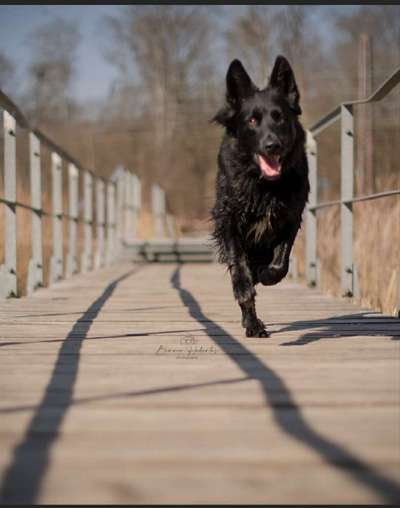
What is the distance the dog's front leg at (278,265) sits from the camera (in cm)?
328

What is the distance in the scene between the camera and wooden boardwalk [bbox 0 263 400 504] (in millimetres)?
1220

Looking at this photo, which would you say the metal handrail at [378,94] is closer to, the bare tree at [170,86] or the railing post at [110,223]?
the railing post at [110,223]

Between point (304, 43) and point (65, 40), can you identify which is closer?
point (304, 43)

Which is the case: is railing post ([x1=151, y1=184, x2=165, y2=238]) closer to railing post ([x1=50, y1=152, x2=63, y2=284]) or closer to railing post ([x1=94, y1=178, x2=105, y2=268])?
railing post ([x1=94, y1=178, x2=105, y2=268])

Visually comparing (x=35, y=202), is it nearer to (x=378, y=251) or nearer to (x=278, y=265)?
(x=378, y=251)

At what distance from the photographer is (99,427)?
5.17 ft

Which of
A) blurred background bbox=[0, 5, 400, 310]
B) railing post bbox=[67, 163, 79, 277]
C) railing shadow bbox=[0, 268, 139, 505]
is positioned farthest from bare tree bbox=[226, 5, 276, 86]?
railing shadow bbox=[0, 268, 139, 505]

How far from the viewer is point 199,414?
168cm

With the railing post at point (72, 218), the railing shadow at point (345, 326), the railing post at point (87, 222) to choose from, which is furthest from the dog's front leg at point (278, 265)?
the railing post at point (87, 222)

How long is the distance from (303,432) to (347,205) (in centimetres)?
339

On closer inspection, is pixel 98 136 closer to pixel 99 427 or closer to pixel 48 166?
pixel 48 166

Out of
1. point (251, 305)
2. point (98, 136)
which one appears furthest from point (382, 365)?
point (98, 136)

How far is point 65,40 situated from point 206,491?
2931 centimetres

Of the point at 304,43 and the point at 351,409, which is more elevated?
the point at 304,43
